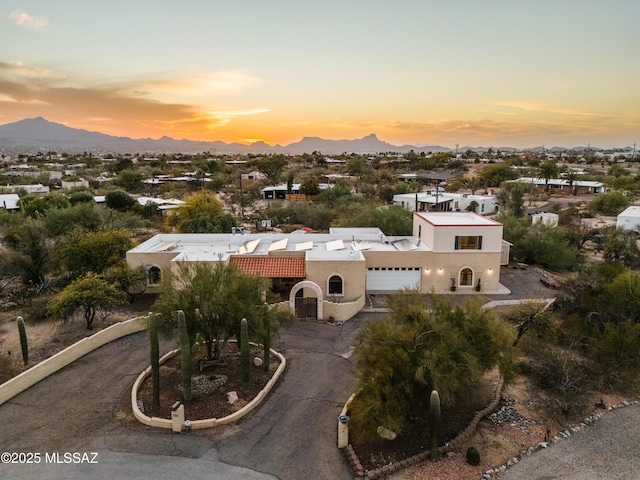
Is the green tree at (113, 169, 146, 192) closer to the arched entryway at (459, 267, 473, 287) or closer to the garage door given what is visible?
the garage door

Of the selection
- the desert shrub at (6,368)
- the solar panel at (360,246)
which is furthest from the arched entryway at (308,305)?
the desert shrub at (6,368)

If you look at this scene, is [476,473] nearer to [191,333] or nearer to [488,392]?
[488,392]

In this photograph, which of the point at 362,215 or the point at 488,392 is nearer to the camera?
the point at 488,392

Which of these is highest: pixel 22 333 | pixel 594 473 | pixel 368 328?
pixel 368 328

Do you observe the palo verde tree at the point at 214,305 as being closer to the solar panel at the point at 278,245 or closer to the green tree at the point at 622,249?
the solar panel at the point at 278,245

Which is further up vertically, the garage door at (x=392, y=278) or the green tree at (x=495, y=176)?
the green tree at (x=495, y=176)

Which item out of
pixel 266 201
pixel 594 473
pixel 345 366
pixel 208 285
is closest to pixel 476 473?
pixel 594 473

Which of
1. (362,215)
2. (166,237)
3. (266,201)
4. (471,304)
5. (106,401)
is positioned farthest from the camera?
(266,201)
